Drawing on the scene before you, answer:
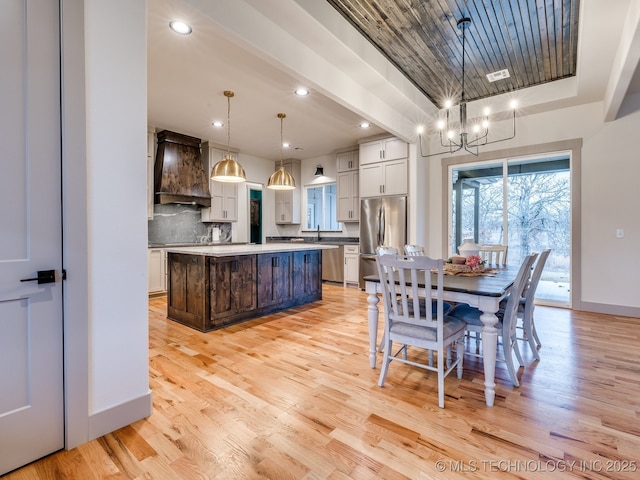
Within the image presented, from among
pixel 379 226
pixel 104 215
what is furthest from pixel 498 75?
pixel 104 215

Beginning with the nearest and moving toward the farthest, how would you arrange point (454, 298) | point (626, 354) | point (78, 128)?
point (78, 128) < point (454, 298) < point (626, 354)

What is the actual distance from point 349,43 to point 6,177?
2.83 meters

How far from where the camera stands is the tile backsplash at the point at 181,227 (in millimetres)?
5746

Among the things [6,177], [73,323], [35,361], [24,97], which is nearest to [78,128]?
[24,97]

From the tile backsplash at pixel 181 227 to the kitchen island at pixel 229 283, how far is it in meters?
2.18

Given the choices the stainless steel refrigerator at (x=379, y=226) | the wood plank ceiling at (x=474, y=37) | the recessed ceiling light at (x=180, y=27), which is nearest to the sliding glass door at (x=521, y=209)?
the stainless steel refrigerator at (x=379, y=226)

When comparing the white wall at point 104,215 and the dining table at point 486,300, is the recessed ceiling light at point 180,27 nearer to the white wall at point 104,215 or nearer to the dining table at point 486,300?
the white wall at point 104,215

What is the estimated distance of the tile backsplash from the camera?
575 centimetres

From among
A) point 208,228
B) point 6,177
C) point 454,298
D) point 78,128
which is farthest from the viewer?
point 208,228

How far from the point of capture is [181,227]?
242 inches

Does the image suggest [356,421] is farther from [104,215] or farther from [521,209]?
[521,209]

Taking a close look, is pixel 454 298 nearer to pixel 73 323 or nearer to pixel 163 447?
pixel 163 447

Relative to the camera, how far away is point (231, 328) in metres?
3.61

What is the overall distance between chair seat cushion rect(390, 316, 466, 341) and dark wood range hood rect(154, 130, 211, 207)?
187 inches
